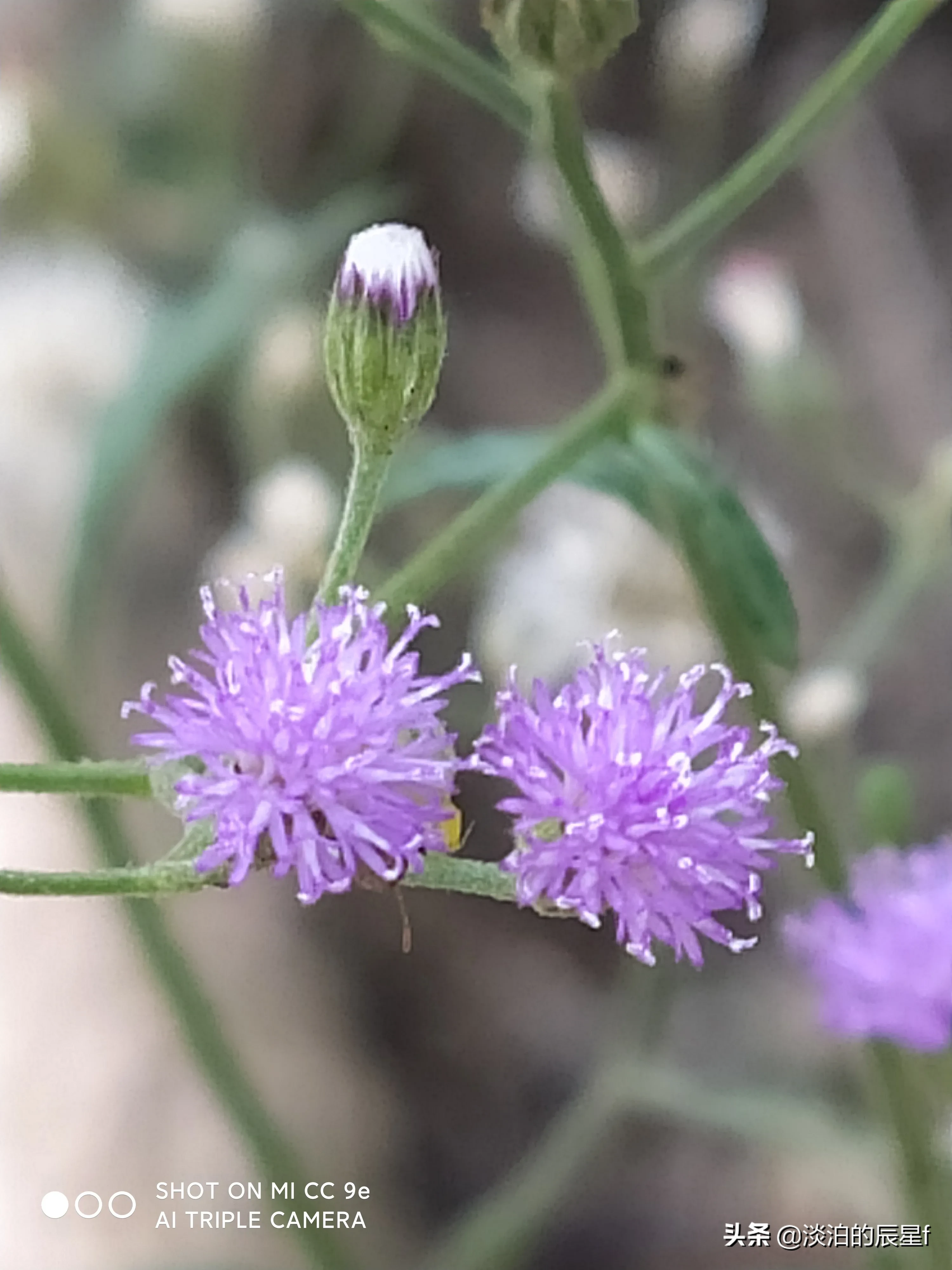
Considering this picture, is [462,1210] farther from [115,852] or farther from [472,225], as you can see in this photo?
[472,225]

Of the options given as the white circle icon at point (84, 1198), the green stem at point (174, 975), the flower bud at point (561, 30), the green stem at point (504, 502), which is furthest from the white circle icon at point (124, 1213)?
the flower bud at point (561, 30)

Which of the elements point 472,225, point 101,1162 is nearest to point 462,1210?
point 101,1162

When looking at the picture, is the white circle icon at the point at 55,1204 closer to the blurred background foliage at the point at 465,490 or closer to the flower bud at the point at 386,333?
the blurred background foliage at the point at 465,490

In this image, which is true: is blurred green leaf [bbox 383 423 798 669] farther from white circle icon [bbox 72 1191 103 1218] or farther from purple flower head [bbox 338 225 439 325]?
white circle icon [bbox 72 1191 103 1218]

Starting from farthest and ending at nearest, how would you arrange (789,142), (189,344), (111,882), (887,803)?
(189,344) → (887,803) → (789,142) → (111,882)

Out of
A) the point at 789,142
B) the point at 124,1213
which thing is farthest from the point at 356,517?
the point at 124,1213

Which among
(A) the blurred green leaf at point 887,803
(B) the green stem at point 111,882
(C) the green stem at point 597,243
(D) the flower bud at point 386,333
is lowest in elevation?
(B) the green stem at point 111,882

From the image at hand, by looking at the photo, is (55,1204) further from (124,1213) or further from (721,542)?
(721,542)

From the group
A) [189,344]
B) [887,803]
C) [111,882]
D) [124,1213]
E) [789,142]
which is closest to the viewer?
[111,882]
